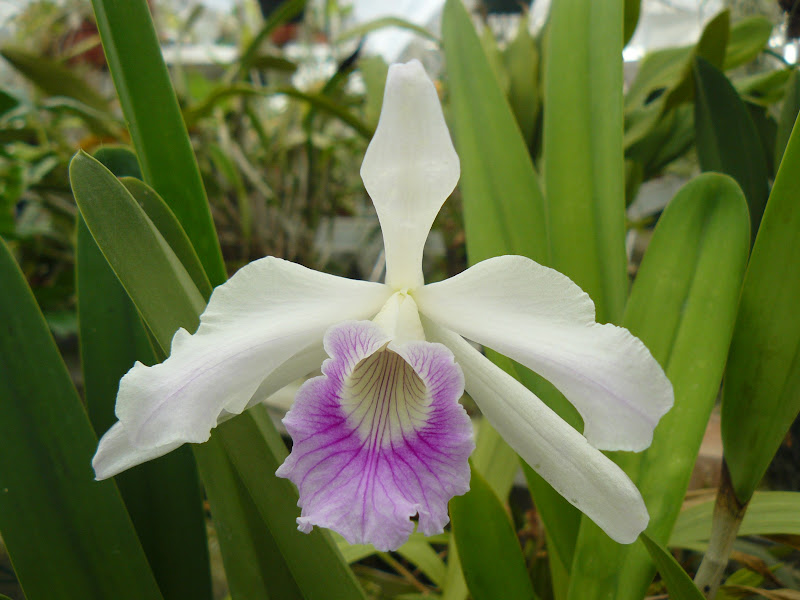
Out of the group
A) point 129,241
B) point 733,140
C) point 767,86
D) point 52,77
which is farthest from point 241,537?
point 52,77

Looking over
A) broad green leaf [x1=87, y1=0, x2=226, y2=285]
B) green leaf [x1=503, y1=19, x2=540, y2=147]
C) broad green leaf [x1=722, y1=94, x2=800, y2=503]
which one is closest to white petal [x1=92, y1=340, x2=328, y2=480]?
broad green leaf [x1=87, y1=0, x2=226, y2=285]

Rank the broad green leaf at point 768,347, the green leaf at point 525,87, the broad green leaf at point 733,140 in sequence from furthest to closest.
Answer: the green leaf at point 525,87 → the broad green leaf at point 733,140 → the broad green leaf at point 768,347

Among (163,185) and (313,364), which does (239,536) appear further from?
(163,185)

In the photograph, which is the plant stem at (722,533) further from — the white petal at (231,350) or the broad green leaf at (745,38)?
the broad green leaf at (745,38)

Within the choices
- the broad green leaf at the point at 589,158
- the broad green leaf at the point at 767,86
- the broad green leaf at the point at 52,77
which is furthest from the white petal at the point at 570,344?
the broad green leaf at the point at 52,77

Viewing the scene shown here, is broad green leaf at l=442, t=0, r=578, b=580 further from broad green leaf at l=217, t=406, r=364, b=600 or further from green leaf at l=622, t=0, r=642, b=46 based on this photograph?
green leaf at l=622, t=0, r=642, b=46

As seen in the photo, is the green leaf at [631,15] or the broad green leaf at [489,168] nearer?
the broad green leaf at [489,168]
